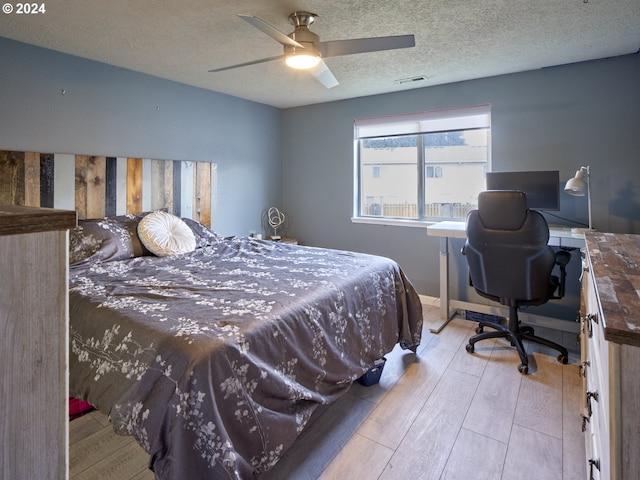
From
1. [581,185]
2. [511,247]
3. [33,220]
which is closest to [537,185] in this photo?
[581,185]

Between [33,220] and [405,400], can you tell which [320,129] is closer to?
[405,400]

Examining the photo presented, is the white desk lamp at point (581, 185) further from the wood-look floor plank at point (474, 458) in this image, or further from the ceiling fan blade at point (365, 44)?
the wood-look floor plank at point (474, 458)

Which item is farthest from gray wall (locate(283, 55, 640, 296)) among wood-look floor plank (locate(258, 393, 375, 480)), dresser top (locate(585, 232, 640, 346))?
wood-look floor plank (locate(258, 393, 375, 480))

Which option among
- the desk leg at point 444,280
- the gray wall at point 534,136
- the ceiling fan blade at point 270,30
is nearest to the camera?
the ceiling fan blade at point 270,30

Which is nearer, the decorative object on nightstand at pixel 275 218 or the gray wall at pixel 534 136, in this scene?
the gray wall at pixel 534 136

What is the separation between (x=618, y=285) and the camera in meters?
1.04

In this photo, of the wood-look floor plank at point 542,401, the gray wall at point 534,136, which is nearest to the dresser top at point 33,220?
the wood-look floor plank at point 542,401

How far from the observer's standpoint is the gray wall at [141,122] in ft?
8.41

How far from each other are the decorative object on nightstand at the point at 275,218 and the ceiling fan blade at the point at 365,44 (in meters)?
2.73

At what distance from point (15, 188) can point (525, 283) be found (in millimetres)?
3612

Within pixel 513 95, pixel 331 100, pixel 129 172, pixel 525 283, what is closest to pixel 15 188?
pixel 129 172

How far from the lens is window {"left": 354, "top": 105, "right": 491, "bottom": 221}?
11.7 feet

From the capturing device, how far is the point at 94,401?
1.47m

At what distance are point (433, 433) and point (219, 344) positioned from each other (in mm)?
1246
